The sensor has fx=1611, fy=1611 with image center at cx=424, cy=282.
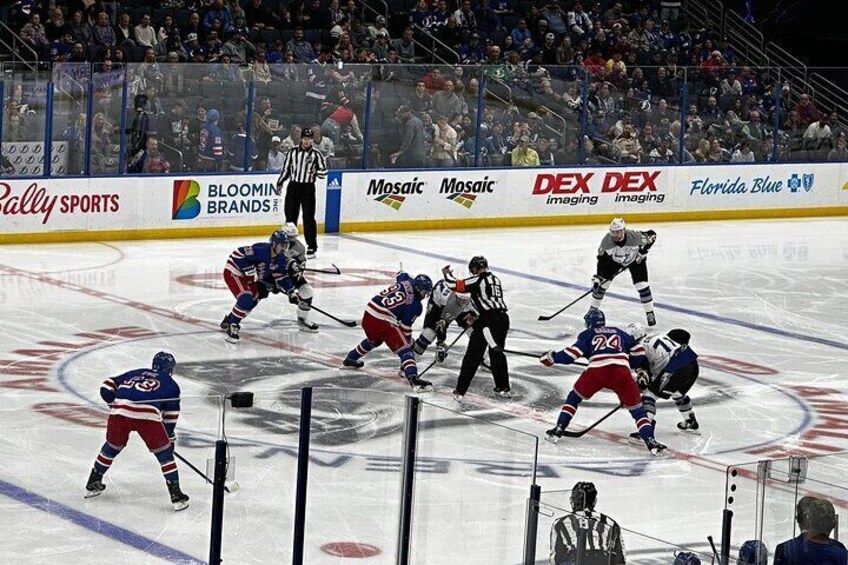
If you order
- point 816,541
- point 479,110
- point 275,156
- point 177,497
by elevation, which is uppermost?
point 479,110

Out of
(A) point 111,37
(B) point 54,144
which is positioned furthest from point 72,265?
(A) point 111,37

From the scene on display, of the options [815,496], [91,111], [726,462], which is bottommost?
[726,462]

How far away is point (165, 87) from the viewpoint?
59.6 ft

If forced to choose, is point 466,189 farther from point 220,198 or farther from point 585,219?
point 220,198

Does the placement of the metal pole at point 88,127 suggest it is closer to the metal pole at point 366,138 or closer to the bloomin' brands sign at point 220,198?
the bloomin' brands sign at point 220,198

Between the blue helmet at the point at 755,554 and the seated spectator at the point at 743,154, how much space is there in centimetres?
1778

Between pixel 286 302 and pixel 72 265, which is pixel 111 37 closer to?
pixel 72 265

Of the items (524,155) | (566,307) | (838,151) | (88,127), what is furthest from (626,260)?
(838,151)

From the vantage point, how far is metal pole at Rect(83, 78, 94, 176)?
1768 centimetres

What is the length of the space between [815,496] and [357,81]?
1463 centimetres

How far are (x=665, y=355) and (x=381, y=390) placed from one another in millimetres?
2916

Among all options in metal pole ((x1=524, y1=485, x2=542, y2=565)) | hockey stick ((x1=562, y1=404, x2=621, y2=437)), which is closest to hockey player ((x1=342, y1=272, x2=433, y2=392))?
hockey stick ((x1=562, y1=404, x2=621, y2=437))

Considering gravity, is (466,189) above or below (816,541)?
above

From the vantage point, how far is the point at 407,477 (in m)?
5.96
